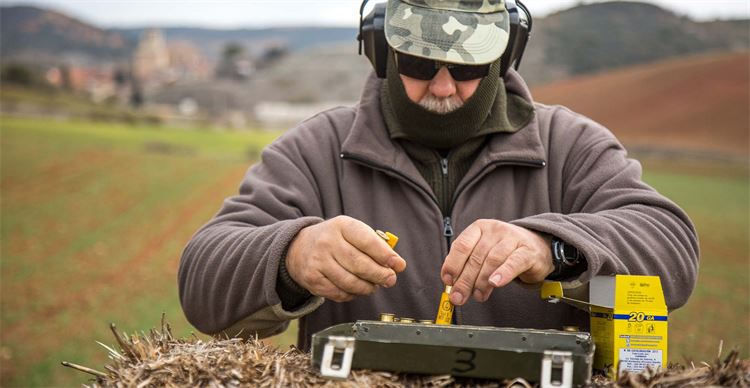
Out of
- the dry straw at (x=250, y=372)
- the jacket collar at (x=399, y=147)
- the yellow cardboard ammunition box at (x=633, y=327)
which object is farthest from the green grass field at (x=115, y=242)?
the dry straw at (x=250, y=372)

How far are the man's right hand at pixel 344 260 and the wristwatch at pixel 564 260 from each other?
519 millimetres

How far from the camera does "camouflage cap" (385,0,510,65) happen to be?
268 centimetres

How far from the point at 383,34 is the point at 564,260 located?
55.9 inches

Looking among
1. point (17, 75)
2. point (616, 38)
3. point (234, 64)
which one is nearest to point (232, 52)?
point (234, 64)

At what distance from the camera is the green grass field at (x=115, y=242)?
37.8ft

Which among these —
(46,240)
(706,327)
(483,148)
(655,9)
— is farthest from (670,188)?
(655,9)

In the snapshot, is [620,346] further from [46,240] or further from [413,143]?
[46,240]

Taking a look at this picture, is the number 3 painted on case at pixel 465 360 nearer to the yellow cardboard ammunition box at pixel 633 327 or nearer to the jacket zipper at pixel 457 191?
the yellow cardboard ammunition box at pixel 633 327

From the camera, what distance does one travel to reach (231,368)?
5.80 ft

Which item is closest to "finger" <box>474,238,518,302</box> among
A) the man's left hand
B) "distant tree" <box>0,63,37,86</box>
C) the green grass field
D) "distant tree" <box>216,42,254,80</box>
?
the man's left hand

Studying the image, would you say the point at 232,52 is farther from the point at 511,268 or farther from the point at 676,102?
the point at 511,268

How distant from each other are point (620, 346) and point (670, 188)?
33.7 meters

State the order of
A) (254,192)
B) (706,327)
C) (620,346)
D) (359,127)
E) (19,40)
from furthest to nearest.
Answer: (19,40) → (706,327) → (359,127) → (254,192) → (620,346)

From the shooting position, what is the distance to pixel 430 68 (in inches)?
112
